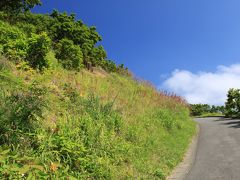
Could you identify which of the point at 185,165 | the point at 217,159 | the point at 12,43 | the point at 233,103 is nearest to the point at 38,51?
the point at 12,43

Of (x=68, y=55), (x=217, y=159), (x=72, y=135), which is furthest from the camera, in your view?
(x=68, y=55)

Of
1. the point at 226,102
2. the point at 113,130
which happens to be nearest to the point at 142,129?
the point at 113,130

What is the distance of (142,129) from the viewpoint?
13344 millimetres

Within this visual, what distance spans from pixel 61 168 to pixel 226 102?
1387 inches

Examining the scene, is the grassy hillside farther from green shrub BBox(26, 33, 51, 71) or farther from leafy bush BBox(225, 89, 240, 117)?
leafy bush BBox(225, 89, 240, 117)

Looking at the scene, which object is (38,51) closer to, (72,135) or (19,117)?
(72,135)

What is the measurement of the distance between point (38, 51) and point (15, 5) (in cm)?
639

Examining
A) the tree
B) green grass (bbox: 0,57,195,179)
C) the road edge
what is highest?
the tree

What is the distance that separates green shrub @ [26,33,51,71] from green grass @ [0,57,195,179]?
49cm

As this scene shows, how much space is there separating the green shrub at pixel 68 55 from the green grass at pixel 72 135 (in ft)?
11.0

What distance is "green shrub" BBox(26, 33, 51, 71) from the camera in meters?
14.1

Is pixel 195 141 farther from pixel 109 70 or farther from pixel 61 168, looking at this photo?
pixel 109 70

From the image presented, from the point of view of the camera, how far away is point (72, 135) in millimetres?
8922

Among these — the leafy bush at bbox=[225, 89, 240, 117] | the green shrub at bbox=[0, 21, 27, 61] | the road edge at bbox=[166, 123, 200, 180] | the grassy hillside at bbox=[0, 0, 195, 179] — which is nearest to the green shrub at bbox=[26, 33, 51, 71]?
the grassy hillside at bbox=[0, 0, 195, 179]
